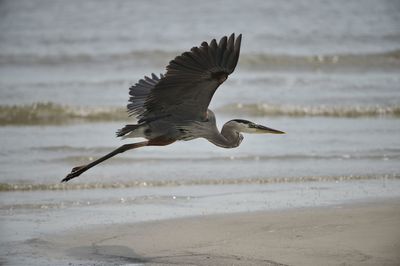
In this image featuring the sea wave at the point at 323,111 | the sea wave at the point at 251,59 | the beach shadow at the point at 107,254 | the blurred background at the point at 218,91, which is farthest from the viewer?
the sea wave at the point at 251,59

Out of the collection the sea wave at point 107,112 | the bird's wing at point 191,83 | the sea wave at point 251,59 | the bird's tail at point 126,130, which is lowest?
the bird's tail at point 126,130

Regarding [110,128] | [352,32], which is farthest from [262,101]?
[352,32]

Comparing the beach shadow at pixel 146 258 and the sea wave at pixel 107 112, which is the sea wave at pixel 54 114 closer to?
the sea wave at pixel 107 112

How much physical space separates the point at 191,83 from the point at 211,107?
5525 millimetres

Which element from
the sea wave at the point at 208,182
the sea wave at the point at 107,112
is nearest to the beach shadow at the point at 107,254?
the sea wave at the point at 208,182

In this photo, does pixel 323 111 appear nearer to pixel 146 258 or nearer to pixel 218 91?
pixel 218 91

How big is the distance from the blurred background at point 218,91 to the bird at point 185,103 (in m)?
0.99

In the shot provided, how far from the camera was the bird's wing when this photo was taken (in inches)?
250

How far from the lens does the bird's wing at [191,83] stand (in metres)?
6.34

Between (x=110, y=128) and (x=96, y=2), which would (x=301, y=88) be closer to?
(x=110, y=128)

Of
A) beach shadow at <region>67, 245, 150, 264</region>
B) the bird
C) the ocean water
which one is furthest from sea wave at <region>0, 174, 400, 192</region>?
beach shadow at <region>67, 245, 150, 264</region>

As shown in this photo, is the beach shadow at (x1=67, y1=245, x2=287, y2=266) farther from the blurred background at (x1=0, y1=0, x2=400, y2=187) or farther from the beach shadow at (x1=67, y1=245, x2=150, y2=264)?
the blurred background at (x1=0, y1=0, x2=400, y2=187)

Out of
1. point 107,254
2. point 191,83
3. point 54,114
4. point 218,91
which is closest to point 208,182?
point 191,83

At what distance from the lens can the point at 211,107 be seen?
12234 mm
